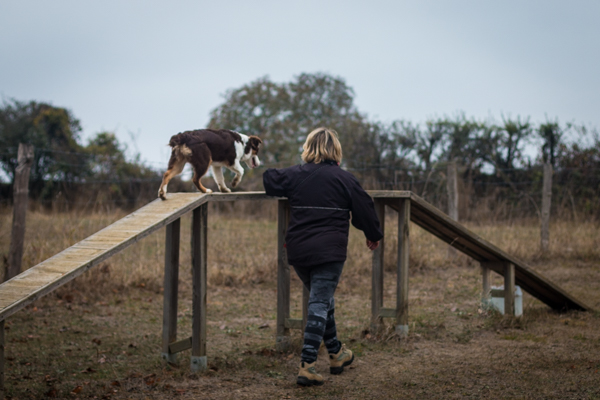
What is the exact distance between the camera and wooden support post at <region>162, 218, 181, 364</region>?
4797 millimetres

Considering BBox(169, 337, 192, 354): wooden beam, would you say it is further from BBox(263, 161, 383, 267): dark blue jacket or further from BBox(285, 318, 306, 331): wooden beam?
BBox(263, 161, 383, 267): dark blue jacket

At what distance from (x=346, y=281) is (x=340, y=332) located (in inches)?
101

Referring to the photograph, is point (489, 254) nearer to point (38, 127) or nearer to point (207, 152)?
point (207, 152)

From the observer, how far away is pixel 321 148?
4223mm

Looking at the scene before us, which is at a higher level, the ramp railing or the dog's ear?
the dog's ear

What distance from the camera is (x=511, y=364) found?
4.71 metres

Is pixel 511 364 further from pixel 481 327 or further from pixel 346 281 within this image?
pixel 346 281

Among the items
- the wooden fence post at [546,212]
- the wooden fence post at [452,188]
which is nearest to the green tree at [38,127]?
the wooden fence post at [452,188]

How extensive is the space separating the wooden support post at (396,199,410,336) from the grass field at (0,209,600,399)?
17 centimetres

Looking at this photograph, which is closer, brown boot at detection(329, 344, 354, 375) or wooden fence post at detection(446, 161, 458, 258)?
brown boot at detection(329, 344, 354, 375)

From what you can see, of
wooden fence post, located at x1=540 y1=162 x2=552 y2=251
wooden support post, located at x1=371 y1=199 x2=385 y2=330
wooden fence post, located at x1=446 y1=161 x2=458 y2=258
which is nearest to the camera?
wooden support post, located at x1=371 y1=199 x2=385 y2=330

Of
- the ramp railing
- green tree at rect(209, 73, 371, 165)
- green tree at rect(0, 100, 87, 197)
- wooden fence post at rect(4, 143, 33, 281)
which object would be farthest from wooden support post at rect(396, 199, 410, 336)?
green tree at rect(209, 73, 371, 165)

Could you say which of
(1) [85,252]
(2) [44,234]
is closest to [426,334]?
(1) [85,252]

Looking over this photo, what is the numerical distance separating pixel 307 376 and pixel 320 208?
1202 millimetres
